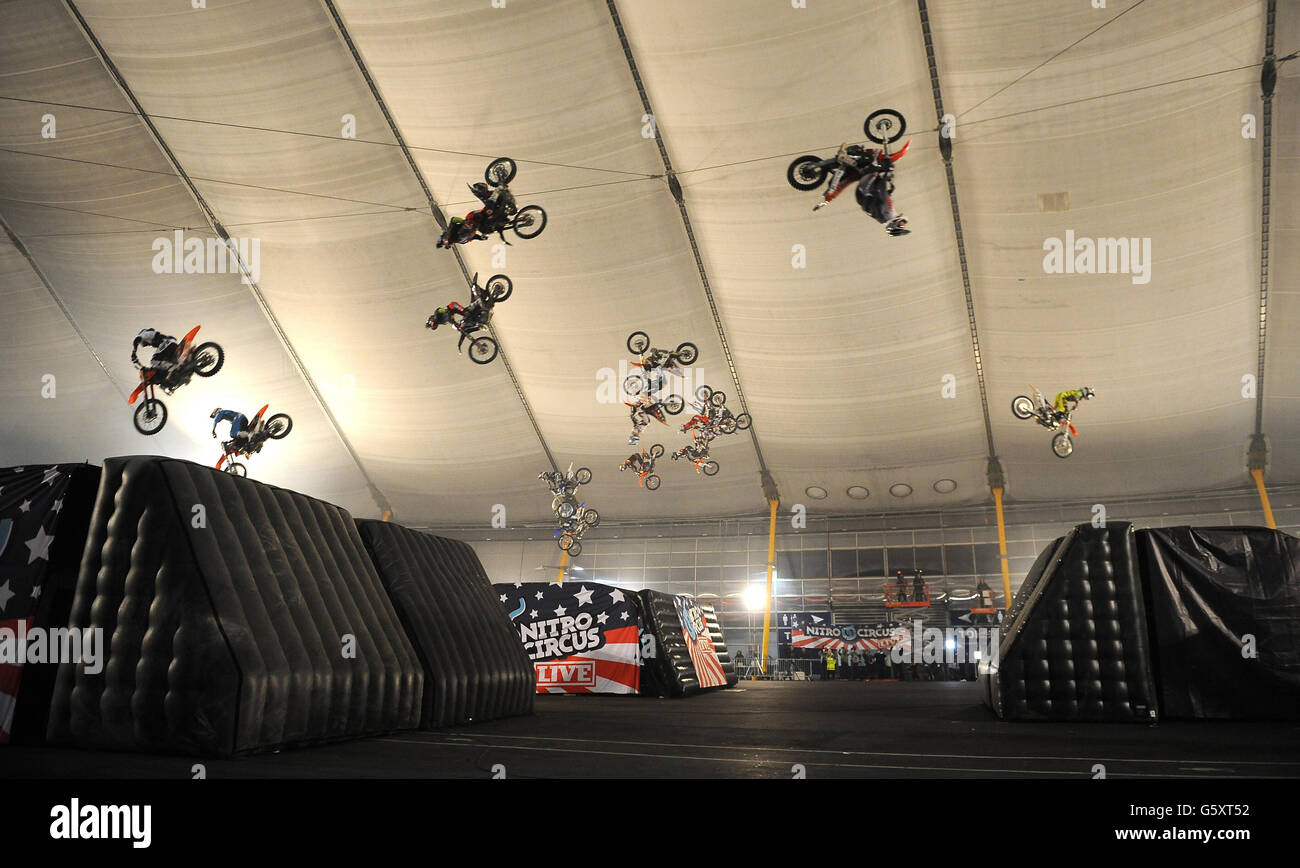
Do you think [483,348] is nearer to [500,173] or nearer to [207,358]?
[500,173]

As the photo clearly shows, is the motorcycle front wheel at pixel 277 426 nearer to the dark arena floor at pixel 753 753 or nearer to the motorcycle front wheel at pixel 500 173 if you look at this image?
the motorcycle front wheel at pixel 500 173

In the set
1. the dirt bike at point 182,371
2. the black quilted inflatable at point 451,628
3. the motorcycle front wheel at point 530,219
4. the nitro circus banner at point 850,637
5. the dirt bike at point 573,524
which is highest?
the motorcycle front wheel at point 530,219

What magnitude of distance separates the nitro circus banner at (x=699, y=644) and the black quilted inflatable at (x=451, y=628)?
493 centimetres

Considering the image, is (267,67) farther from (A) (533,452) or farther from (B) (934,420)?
(B) (934,420)

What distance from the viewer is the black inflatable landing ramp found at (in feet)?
10.3

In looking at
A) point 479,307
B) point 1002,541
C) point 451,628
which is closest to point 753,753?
point 451,628

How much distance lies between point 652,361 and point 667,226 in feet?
13.0

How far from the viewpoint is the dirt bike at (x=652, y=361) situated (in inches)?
577

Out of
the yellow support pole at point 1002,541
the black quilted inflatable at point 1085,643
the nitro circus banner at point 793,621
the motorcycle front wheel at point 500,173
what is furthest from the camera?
the nitro circus banner at point 793,621

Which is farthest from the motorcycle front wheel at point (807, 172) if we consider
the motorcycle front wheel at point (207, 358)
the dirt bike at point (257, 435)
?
the dirt bike at point (257, 435)

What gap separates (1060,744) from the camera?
3.79m
